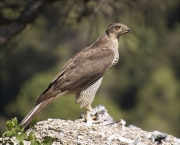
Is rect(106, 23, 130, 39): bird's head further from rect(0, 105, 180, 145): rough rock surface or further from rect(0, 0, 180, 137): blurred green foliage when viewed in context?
rect(0, 0, 180, 137): blurred green foliage

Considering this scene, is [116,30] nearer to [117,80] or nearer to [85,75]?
[85,75]

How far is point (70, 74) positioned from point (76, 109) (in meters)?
33.6

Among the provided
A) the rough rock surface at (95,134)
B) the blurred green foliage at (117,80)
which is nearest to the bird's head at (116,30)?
the rough rock surface at (95,134)

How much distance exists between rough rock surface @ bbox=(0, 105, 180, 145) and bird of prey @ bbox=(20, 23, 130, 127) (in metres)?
0.69

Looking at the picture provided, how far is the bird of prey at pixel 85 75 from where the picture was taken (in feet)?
33.0

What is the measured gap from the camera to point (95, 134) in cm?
879

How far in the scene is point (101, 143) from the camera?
8.60 metres

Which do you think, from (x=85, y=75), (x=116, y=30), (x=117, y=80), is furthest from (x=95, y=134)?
(x=117, y=80)

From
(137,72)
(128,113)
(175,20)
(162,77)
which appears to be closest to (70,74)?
(128,113)

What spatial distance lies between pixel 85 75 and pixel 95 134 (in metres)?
1.74

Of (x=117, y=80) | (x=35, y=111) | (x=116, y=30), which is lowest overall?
(x=35, y=111)

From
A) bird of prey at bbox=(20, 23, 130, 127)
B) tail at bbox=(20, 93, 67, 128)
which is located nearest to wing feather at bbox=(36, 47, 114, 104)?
bird of prey at bbox=(20, 23, 130, 127)

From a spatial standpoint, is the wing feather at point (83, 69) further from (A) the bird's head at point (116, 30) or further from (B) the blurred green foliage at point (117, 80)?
(B) the blurred green foliage at point (117, 80)

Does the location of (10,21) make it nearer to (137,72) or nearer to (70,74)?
(70,74)
